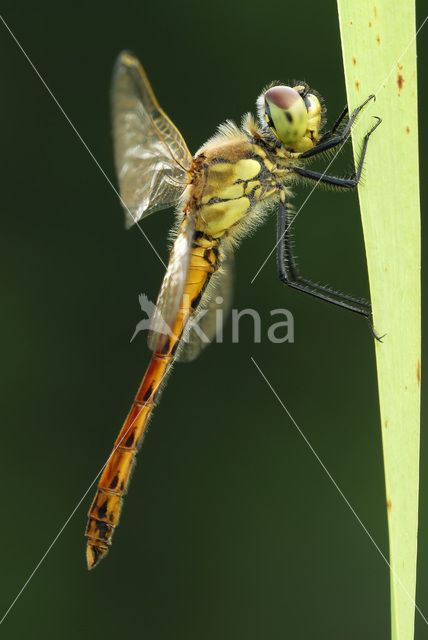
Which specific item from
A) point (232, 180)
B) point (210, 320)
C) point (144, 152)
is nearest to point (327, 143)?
point (232, 180)

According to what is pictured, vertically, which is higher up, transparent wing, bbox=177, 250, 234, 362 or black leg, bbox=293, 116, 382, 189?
black leg, bbox=293, 116, 382, 189

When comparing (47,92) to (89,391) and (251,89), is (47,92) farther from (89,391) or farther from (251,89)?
(89,391)

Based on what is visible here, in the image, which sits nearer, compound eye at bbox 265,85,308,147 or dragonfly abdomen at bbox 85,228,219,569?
compound eye at bbox 265,85,308,147

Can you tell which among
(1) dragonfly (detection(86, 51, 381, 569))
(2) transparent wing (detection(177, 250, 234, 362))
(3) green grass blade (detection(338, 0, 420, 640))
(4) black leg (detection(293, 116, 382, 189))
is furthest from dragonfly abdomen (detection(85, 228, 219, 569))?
(3) green grass blade (detection(338, 0, 420, 640))

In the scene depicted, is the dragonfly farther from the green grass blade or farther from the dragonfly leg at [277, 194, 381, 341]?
the green grass blade

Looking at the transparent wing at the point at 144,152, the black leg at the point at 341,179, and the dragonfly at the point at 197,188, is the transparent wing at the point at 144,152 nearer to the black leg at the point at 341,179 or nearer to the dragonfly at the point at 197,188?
the dragonfly at the point at 197,188

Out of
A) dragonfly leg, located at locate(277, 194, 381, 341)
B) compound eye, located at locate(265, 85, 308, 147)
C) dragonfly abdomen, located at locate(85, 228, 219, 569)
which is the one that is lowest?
dragonfly abdomen, located at locate(85, 228, 219, 569)
